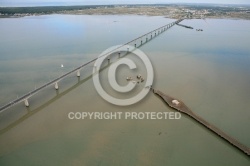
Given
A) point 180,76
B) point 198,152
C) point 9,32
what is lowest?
point 198,152

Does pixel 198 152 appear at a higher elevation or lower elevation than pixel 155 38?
lower

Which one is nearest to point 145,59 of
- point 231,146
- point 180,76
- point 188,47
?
point 180,76

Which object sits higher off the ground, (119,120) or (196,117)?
(196,117)

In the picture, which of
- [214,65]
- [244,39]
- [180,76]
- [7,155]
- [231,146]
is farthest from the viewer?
[244,39]

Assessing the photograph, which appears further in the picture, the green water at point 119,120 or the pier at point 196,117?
the pier at point 196,117

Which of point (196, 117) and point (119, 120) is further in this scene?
point (119, 120)

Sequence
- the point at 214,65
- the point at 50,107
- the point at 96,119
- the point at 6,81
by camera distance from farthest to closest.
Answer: the point at 214,65 → the point at 6,81 → the point at 50,107 → the point at 96,119

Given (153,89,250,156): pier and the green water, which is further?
(153,89,250,156): pier

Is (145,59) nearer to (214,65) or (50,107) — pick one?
(214,65)
